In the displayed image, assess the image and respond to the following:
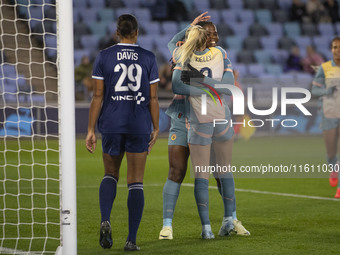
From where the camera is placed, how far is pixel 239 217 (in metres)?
7.21

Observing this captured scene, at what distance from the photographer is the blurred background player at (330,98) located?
8.84m

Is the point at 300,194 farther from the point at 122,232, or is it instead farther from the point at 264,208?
the point at 122,232

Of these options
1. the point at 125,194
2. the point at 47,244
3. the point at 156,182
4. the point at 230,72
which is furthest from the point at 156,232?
the point at 156,182

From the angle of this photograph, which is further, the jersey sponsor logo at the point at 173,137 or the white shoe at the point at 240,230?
the white shoe at the point at 240,230

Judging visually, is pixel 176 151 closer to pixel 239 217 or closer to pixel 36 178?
pixel 239 217

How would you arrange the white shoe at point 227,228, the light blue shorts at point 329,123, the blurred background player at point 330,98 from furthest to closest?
the light blue shorts at point 329,123, the blurred background player at point 330,98, the white shoe at point 227,228

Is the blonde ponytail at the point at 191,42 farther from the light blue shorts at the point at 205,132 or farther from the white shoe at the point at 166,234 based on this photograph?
the white shoe at the point at 166,234

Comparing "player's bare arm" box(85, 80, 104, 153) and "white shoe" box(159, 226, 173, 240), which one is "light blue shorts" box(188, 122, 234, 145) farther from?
"player's bare arm" box(85, 80, 104, 153)

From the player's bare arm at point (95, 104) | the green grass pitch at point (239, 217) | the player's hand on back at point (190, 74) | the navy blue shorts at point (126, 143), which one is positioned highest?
the player's hand on back at point (190, 74)

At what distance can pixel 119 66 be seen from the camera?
5.31 m

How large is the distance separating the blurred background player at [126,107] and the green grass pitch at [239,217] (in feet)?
1.59

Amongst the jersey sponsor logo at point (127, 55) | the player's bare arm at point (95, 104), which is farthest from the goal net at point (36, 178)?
the jersey sponsor logo at point (127, 55)

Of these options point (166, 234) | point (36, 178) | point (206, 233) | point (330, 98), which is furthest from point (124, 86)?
point (330, 98)

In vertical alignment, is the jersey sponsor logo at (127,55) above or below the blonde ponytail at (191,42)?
below
